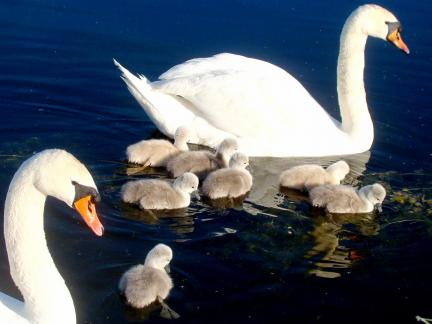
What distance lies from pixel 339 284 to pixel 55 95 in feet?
19.0

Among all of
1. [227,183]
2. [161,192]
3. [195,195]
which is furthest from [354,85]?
[161,192]

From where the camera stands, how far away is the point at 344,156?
1094 cm

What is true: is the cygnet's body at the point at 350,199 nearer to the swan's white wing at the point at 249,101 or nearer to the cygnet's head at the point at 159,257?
the swan's white wing at the point at 249,101

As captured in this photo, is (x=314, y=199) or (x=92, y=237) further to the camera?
(x=314, y=199)

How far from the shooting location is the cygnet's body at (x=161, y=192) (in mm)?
8641

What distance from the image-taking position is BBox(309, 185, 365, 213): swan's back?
8.84m

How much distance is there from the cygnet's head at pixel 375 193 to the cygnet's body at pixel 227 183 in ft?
4.32

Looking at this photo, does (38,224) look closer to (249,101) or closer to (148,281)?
(148,281)

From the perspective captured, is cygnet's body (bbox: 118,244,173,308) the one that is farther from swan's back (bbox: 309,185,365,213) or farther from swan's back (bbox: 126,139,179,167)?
swan's back (bbox: 126,139,179,167)

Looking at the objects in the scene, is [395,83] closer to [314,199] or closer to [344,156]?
[344,156]

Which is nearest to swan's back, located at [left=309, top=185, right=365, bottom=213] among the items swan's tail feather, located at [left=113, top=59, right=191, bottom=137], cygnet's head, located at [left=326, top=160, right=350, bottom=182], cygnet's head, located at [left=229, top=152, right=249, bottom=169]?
cygnet's head, located at [left=326, top=160, right=350, bottom=182]

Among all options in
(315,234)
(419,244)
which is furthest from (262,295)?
(419,244)

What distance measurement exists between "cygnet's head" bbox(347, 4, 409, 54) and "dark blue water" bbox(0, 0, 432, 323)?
4.46ft

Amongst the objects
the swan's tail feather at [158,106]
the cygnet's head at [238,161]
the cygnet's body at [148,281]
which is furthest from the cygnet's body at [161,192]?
the swan's tail feather at [158,106]
